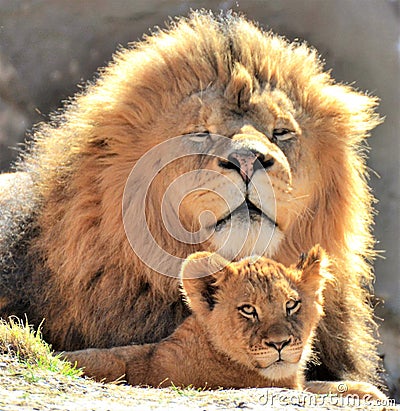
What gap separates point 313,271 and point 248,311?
341mm

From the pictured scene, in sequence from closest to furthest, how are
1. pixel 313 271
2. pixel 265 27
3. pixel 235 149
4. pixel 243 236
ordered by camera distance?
pixel 313 271 → pixel 235 149 → pixel 243 236 → pixel 265 27

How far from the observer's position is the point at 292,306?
3137 millimetres

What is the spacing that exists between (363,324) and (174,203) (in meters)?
1.10

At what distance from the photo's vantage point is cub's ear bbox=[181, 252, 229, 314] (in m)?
3.21

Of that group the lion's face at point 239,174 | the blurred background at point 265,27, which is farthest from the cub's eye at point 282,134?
the blurred background at point 265,27

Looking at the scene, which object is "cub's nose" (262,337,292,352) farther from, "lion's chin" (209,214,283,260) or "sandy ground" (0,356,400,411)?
"lion's chin" (209,214,283,260)

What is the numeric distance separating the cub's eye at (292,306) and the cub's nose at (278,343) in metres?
0.11

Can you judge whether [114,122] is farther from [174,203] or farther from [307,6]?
[307,6]

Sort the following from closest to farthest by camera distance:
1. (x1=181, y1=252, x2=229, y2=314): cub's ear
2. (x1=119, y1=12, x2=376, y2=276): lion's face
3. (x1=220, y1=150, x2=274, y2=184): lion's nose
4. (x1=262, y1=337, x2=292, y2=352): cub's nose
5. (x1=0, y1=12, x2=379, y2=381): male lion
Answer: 1. (x1=262, y1=337, x2=292, y2=352): cub's nose
2. (x1=181, y1=252, x2=229, y2=314): cub's ear
3. (x1=220, y1=150, x2=274, y2=184): lion's nose
4. (x1=119, y1=12, x2=376, y2=276): lion's face
5. (x1=0, y1=12, x2=379, y2=381): male lion

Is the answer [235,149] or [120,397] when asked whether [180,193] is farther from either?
[120,397]

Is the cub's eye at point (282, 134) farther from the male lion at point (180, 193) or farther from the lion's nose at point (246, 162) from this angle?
the lion's nose at point (246, 162)

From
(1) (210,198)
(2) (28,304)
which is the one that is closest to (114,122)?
(1) (210,198)

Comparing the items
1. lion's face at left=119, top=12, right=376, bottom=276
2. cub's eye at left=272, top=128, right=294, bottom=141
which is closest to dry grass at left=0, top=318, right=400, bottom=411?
lion's face at left=119, top=12, right=376, bottom=276

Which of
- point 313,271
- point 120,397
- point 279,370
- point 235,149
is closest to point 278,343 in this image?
point 279,370
